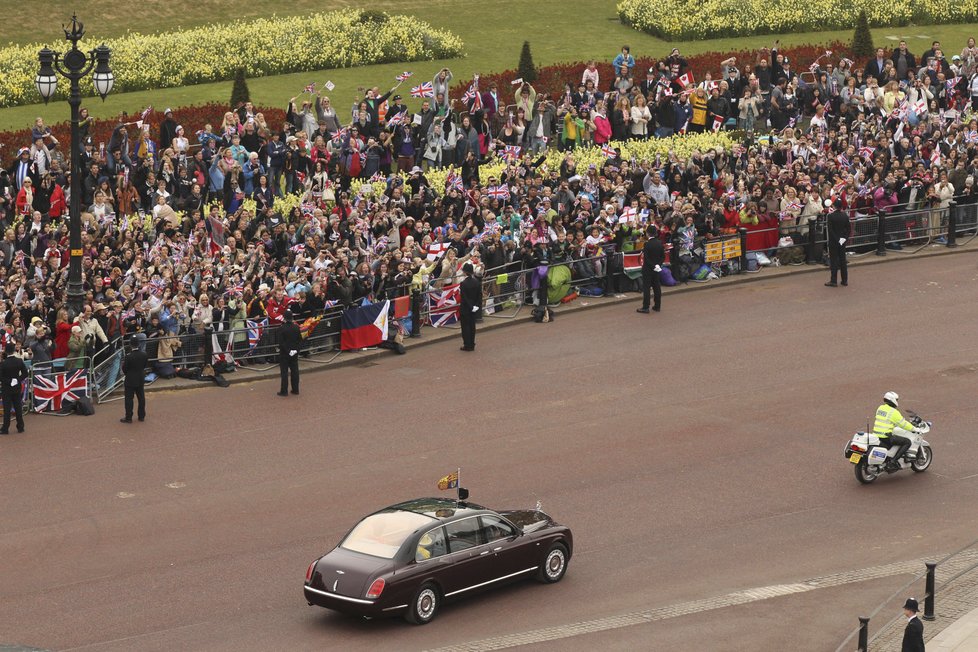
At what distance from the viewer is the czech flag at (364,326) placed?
30688 millimetres

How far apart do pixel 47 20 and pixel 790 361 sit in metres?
30.7

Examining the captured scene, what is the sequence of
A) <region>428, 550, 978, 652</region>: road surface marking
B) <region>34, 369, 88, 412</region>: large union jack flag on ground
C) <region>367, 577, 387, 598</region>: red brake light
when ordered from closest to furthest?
<region>367, 577, 387, 598</region>: red brake light < <region>428, 550, 978, 652</region>: road surface marking < <region>34, 369, 88, 412</region>: large union jack flag on ground

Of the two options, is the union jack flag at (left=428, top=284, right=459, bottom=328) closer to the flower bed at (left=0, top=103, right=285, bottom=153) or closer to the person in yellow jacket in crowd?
the flower bed at (left=0, top=103, right=285, bottom=153)

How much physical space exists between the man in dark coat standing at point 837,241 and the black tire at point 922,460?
1070 centimetres

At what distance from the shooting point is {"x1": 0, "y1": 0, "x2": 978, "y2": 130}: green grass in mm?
46344

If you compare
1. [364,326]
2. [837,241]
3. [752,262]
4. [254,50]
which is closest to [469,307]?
[364,326]

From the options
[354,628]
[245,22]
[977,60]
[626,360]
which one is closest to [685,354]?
[626,360]

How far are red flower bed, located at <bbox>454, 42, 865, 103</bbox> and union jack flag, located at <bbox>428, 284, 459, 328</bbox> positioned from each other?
11.6 meters

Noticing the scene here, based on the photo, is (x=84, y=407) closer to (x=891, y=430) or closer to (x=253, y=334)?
(x=253, y=334)

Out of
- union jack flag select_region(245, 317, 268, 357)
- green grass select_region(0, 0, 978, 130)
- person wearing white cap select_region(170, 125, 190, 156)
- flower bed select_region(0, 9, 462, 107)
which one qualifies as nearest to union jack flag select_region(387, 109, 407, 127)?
person wearing white cap select_region(170, 125, 190, 156)

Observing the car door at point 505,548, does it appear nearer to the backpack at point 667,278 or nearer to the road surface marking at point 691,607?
the road surface marking at point 691,607

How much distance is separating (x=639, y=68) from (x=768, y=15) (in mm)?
10099

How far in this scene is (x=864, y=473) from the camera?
24.2 meters

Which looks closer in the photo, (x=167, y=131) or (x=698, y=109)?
(x=167, y=131)
